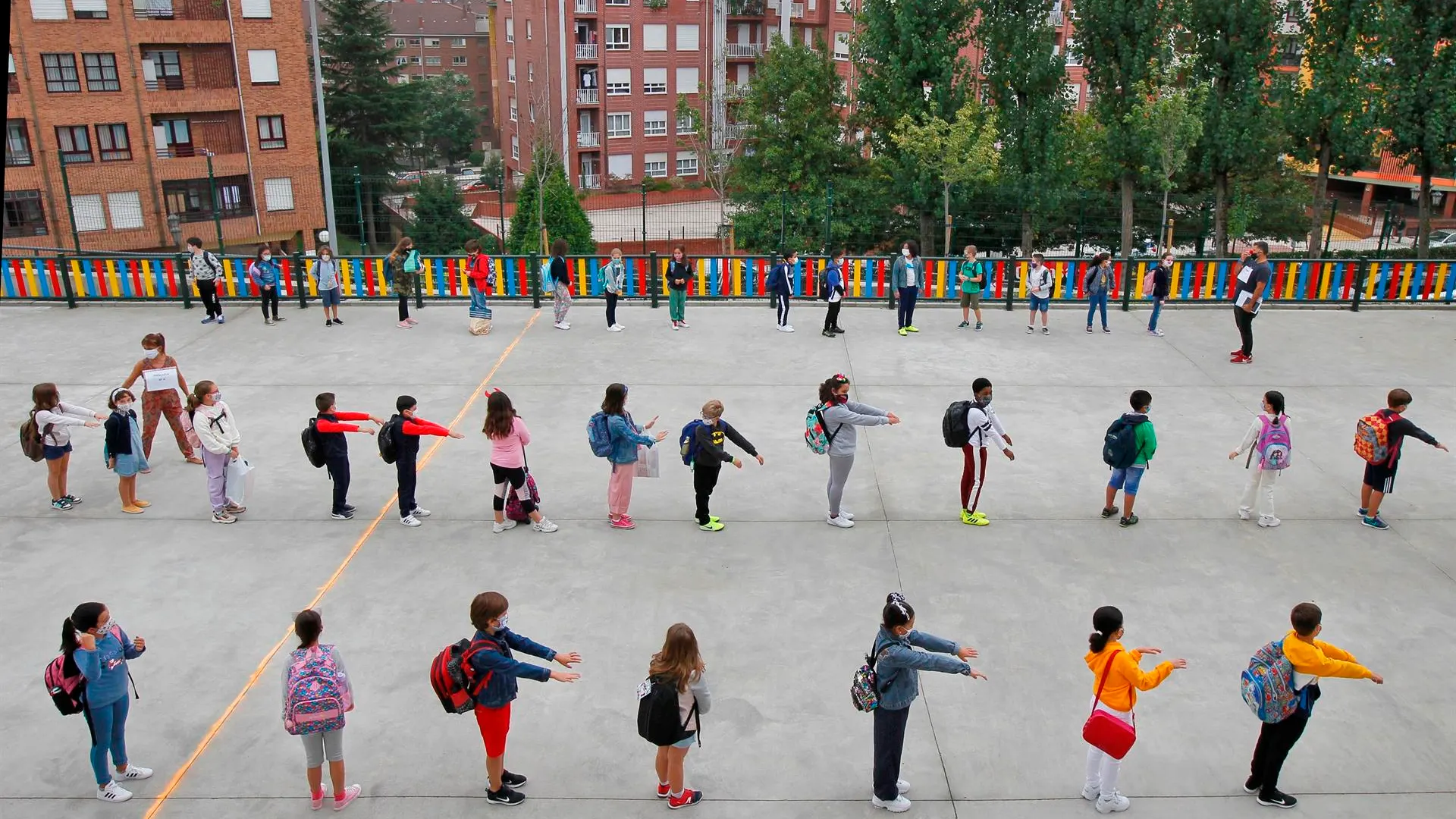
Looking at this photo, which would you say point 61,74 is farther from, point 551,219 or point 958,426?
point 958,426

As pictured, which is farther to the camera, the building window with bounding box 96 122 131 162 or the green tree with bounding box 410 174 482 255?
the green tree with bounding box 410 174 482 255

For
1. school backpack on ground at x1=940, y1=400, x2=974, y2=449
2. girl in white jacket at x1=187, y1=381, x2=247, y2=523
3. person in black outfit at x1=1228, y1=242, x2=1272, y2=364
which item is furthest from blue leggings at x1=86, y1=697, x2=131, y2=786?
person in black outfit at x1=1228, y1=242, x2=1272, y2=364

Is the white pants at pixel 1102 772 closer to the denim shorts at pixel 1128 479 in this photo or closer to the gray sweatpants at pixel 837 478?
the gray sweatpants at pixel 837 478

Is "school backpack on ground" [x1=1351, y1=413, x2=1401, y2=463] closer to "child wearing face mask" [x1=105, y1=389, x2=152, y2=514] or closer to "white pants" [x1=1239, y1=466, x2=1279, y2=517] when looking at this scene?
"white pants" [x1=1239, y1=466, x2=1279, y2=517]

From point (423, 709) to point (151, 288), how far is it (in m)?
15.2

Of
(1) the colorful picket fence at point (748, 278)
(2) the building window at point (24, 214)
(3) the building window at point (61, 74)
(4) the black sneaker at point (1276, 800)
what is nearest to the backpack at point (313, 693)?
(4) the black sneaker at point (1276, 800)

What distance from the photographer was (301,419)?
529 inches

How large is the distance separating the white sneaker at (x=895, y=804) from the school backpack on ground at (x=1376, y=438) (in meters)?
6.37

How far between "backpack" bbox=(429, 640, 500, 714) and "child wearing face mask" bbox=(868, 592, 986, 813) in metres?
2.21

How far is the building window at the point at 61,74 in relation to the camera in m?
39.1

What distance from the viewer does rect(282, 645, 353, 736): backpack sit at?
5984mm

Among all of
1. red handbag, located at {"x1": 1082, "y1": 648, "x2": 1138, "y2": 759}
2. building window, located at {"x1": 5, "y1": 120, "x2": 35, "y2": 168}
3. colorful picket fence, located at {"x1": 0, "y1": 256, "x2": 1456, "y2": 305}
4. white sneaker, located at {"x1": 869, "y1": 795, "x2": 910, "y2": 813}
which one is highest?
building window, located at {"x1": 5, "y1": 120, "x2": 35, "y2": 168}

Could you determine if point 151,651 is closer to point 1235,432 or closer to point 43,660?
point 43,660

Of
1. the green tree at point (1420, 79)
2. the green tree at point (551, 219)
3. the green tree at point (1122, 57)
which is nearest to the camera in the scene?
the green tree at point (1420, 79)
